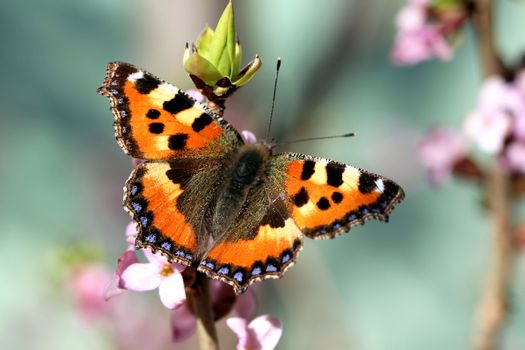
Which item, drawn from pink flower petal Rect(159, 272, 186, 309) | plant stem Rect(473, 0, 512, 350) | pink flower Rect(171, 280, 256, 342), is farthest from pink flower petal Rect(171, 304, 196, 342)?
plant stem Rect(473, 0, 512, 350)

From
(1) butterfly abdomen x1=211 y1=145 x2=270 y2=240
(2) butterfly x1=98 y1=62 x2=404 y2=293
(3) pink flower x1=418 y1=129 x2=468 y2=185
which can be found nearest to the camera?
(2) butterfly x1=98 y1=62 x2=404 y2=293

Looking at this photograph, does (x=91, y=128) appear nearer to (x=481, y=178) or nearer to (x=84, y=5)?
(x=84, y=5)

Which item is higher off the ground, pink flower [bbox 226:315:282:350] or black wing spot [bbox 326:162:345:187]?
black wing spot [bbox 326:162:345:187]

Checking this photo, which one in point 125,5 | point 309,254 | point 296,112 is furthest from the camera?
point 125,5

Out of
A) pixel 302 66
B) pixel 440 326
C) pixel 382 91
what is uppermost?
pixel 302 66

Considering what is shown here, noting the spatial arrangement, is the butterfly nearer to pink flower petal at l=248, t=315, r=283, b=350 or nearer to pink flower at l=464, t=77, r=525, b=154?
pink flower petal at l=248, t=315, r=283, b=350

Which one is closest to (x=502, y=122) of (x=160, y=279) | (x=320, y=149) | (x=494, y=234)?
(x=494, y=234)

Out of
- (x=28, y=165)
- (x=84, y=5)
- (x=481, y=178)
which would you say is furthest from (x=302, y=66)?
(x=481, y=178)

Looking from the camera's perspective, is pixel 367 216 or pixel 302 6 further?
pixel 302 6

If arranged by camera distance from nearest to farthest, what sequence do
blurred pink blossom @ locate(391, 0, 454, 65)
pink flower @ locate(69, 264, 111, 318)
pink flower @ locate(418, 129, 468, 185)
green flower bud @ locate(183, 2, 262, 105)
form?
green flower bud @ locate(183, 2, 262, 105), blurred pink blossom @ locate(391, 0, 454, 65), pink flower @ locate(418, 129, 468, 185), pink flower @ locate(69, 264, 111, 318)
